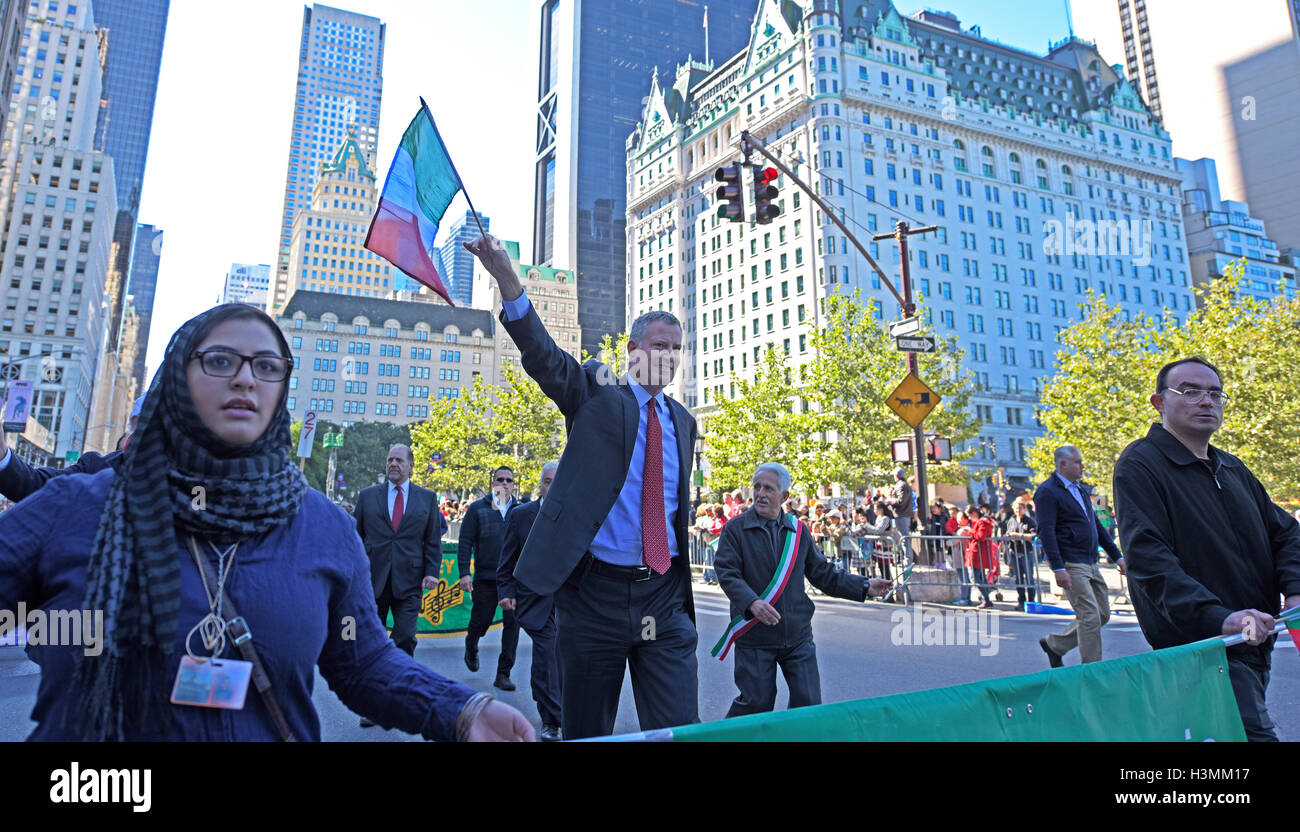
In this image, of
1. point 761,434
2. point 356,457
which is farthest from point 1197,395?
point 356,457

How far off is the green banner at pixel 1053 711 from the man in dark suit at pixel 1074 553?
15.0 feet

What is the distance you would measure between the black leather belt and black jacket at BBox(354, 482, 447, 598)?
164 inches

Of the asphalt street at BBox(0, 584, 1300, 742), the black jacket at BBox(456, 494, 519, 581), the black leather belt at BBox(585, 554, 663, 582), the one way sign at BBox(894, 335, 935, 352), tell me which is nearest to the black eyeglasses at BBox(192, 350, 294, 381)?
the black leather belt at BBox(585, 554, 663, 582)

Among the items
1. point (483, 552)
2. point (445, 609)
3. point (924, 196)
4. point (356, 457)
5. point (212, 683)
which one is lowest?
point (445, 609)

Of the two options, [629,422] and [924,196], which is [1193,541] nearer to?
[629,422]

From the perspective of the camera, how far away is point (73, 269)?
102 m

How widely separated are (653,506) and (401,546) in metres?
4.57

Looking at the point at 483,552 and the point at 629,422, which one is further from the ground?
the point at 629,422

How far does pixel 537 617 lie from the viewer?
6.76m

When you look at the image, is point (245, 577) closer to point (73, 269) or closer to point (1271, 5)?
point (73, 269)

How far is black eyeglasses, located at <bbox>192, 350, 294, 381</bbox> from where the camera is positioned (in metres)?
1.72

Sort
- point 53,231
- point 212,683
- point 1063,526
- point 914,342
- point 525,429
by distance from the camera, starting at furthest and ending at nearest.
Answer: point 53,231 → point 525,429 → point 914,342 → point 1063,526 → point 212,683
